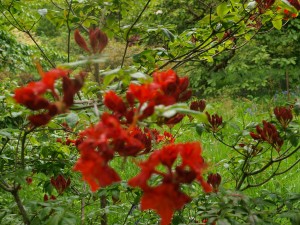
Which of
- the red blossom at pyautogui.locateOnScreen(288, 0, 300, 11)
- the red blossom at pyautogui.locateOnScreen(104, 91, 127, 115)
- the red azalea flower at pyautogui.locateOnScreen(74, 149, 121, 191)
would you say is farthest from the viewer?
the red blossom at pyautogui.locateOnScreen(288, 0, 300, 11)

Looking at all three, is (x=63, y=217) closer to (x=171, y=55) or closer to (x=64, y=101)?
(x=64, y=101)

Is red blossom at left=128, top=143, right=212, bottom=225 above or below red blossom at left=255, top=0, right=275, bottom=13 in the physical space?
Answer: below

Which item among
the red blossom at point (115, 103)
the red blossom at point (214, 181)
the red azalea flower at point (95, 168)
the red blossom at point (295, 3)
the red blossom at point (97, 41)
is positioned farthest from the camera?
the red blossom at point (295, 3)

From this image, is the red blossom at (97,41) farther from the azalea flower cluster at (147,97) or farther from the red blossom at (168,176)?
the red blossom at (168,176)

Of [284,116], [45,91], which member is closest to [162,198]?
[45,91]

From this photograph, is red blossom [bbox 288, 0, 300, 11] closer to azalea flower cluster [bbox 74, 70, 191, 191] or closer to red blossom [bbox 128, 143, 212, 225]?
azalea flower cluster [bbox 74, 70, 191, 191]

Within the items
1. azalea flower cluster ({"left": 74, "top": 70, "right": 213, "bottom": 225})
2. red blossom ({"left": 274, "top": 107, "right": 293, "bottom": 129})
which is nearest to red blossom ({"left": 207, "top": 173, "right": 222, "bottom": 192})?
red blossom ({"left": 274, "top": 107, "right": 293, "bottom": 129})

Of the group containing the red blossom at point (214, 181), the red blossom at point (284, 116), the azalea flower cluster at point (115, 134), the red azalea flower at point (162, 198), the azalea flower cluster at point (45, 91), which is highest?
the red blossom at point (284, 116)

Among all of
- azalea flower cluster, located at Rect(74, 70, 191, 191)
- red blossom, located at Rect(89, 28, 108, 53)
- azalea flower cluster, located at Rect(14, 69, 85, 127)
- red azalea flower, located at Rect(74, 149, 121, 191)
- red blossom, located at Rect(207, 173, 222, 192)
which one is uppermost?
red blossom, located at Rect(89, 28, 108, 53)

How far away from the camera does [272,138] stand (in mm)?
1553

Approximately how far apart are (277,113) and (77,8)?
3.57ft

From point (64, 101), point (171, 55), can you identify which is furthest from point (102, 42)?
point (171, 55)

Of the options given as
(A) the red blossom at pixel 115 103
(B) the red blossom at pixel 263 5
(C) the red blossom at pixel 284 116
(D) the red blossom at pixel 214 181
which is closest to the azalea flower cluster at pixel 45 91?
(A) the red blossom at pixel 115 103

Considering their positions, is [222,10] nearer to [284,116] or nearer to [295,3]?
[295,3]
